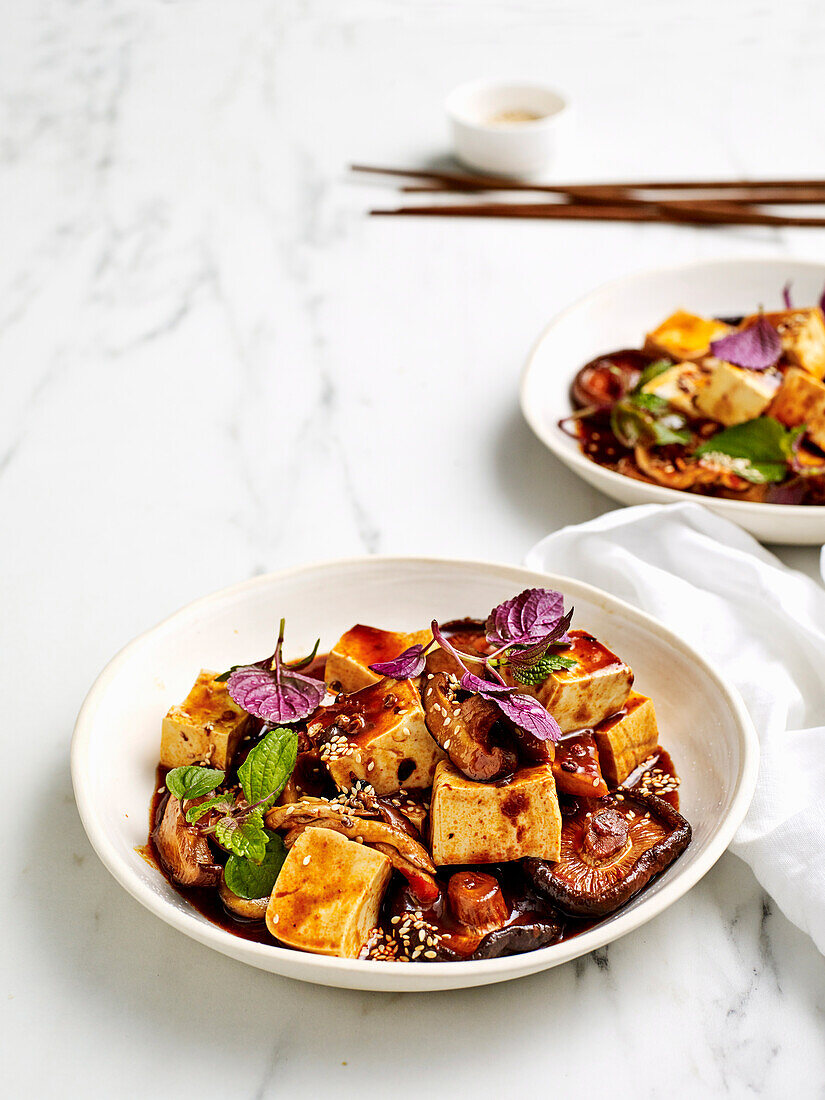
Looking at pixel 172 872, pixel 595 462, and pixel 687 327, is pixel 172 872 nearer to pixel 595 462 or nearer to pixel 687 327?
pixel 595 462

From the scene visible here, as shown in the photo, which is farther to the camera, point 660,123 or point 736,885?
point 660,123

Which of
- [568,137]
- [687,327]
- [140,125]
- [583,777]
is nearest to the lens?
[583,777]

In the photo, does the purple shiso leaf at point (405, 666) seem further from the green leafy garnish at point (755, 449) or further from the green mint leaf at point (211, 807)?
the green leafy garnish at point (755, 449)

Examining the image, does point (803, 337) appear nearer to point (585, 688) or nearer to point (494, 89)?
point (585, 688)

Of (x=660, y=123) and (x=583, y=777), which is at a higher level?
(x=660, y=123)

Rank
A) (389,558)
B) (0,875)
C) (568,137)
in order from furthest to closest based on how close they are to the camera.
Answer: (568,137) → (389,558) → (0,875)

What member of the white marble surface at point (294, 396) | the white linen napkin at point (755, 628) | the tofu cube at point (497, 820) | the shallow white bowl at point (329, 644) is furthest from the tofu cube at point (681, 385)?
the tofu cube at point (497, 820)

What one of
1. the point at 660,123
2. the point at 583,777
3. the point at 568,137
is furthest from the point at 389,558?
the point at 660,123
